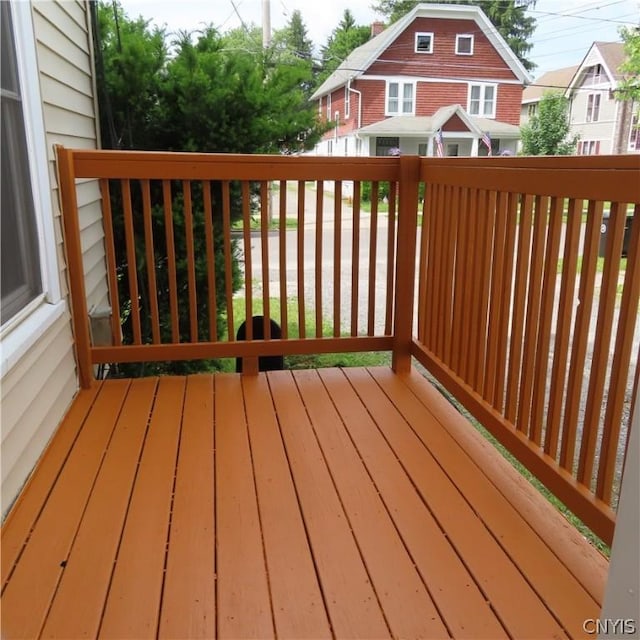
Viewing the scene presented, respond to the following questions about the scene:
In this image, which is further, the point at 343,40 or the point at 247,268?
the point at 343,40

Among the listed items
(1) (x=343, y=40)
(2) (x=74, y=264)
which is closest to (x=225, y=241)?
(2) (x=74, y=264)

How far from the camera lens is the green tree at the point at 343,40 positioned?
1440 centimetres

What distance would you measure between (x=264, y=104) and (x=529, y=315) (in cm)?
231

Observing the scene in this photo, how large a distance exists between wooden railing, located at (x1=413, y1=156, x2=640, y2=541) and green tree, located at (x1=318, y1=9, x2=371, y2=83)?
12780 mm

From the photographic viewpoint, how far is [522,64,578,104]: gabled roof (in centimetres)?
1041

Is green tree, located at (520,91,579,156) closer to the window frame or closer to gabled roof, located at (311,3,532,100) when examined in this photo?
the window frame

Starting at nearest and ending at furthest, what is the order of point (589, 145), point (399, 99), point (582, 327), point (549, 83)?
1. point (582, 327)
2. point (589, 145)
3. point (549, 83)
4. point (399, 99)

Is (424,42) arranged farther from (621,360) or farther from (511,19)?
(621,360)

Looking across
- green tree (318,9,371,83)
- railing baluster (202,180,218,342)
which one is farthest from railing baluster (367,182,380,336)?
green tree (318,9,371,83)

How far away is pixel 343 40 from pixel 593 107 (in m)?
9.01

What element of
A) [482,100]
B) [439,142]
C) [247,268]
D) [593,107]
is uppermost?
[482,100]

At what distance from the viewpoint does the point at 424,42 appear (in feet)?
37.5

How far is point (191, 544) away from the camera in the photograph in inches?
61.0

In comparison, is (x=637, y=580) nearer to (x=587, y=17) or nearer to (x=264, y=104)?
(x=264, y=104)
